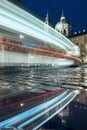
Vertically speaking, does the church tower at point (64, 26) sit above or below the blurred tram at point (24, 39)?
above

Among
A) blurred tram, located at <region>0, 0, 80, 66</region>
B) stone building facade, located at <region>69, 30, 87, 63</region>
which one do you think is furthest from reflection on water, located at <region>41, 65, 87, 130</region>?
stone building facade, located at <region>69, 30, 87, 63</region>

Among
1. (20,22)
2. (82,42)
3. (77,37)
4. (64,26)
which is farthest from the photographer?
(64,26)

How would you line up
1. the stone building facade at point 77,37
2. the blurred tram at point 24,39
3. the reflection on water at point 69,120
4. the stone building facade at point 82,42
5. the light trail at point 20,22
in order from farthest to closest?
the stone building facade at point 77,37 → the stone building facade at point 82,42 → the blurred tram at point 24,39 → the light trail at point 20,22 → the reflection on water at point 69,120

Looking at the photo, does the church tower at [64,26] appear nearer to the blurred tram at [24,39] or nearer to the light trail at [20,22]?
the blurred tram at [24,39]

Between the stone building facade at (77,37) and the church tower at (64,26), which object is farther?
the church tower at (64,26)

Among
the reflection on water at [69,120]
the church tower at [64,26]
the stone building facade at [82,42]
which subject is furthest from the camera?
the church tower at [64,26]

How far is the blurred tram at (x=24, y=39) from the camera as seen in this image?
12.9 meters

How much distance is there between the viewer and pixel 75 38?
387ft

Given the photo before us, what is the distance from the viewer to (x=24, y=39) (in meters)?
16.6

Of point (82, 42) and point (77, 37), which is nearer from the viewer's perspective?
point (82, 42)

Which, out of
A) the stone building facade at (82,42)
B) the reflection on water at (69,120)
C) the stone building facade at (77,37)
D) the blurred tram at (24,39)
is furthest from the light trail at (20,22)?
the stone building facade at (82,42)

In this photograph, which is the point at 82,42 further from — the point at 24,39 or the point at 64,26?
the point at 24,39

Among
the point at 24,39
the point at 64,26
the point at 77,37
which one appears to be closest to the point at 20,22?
the point at 24,39

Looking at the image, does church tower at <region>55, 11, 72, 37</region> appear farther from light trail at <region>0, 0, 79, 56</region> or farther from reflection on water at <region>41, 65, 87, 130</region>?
reflection on water at <region>41, 65, 87, 130</region>
